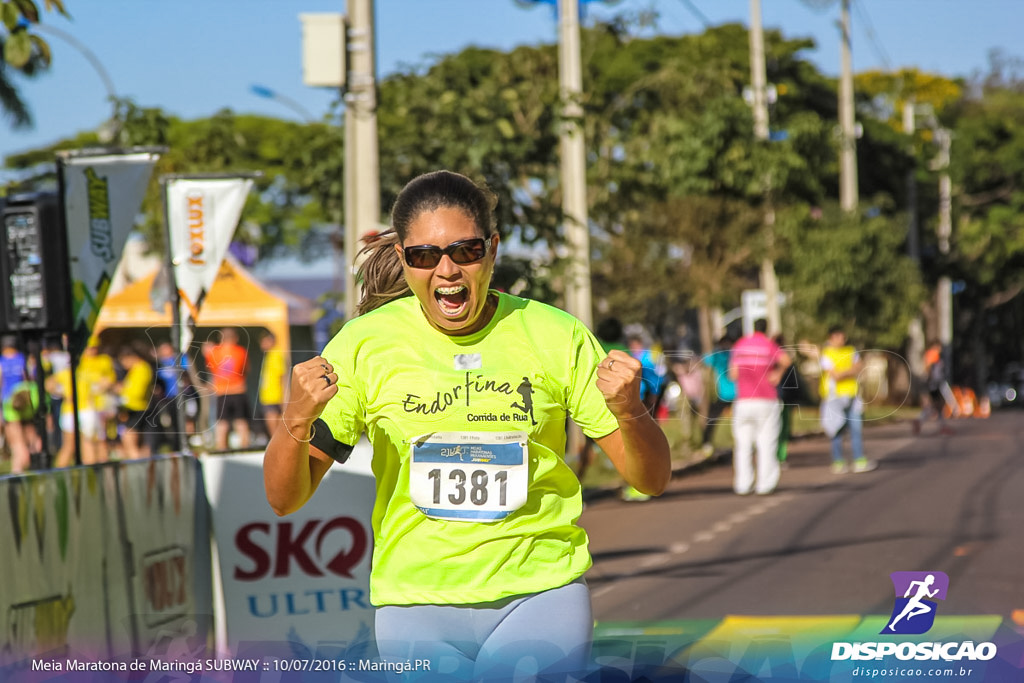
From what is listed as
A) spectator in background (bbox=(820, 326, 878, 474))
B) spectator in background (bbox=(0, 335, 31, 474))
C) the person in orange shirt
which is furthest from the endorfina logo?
spectator in background (bbox=(0, 335, 31, 474))

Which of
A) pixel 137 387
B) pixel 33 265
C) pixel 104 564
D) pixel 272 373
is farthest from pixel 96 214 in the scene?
pixel 137 387

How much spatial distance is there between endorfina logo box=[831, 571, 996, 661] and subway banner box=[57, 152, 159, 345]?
527 cm

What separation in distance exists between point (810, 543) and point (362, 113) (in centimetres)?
463

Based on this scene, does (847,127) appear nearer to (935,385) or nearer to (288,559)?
(935,385)

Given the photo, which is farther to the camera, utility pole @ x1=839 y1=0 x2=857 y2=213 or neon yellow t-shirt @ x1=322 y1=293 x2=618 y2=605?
utility pole @ x1=839 y1=0 x2=857 y2=213

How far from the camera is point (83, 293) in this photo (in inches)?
308

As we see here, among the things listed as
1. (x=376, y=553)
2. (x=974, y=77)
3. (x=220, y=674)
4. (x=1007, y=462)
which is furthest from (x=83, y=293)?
(x=974, y=77)

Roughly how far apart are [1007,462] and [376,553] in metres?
18.8

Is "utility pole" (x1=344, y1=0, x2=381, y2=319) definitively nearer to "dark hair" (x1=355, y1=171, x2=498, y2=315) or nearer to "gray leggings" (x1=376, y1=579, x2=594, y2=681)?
"dark hair" (x1=355, y1=171, x2=498, y2=315)

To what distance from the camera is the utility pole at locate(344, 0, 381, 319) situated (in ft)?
38.1

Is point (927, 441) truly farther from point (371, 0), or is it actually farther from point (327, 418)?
point (327, 418)

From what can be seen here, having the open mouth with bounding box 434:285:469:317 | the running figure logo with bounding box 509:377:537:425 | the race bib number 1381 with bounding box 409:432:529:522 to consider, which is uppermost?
the open mouth with bounding box 434:285:469:317

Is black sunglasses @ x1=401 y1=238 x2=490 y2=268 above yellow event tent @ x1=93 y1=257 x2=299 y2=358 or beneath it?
above

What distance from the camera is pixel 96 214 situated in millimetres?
8031
